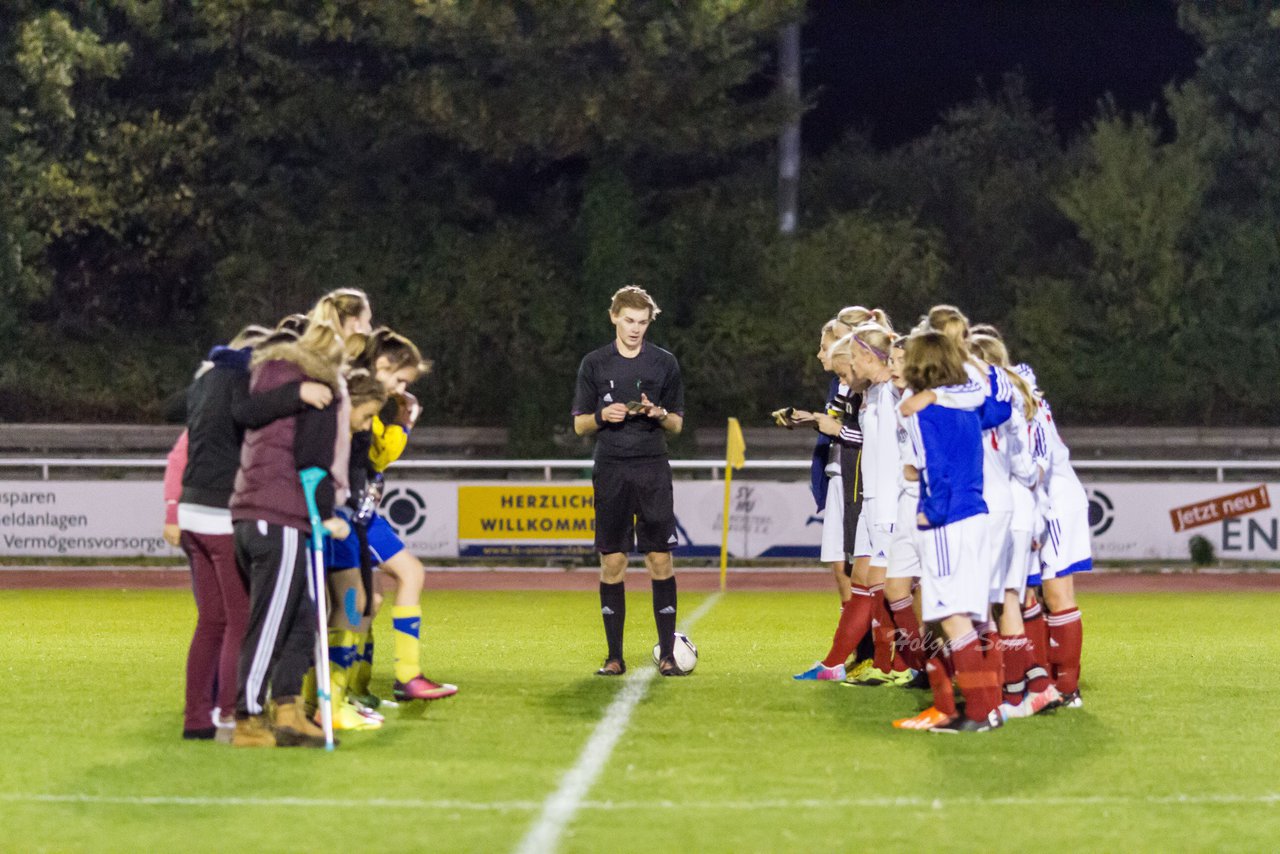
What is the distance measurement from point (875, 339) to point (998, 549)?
159cm

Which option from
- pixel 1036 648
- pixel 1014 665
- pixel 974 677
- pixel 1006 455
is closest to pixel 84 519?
pixel 1036 648

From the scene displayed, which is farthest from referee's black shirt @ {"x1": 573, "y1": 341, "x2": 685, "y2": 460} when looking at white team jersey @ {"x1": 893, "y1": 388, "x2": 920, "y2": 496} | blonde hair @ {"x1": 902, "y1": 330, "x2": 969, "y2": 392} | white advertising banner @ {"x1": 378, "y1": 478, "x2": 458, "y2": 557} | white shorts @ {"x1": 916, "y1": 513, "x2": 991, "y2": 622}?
white advertising banner @ {"x1": 378, "y1": 478, "x2": 458, "y2": 557}

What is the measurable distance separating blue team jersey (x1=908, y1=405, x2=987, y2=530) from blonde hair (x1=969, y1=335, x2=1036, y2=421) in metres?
0.48

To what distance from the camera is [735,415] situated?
1177 inches

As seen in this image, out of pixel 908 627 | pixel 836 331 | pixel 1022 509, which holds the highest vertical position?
pixel 836 331

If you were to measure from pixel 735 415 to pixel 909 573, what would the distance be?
71.5 ft

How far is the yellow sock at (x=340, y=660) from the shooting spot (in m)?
7.46

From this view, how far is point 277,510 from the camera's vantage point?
6.68 metres

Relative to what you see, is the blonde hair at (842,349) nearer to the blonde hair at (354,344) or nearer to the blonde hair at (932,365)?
the blonde hair at (932,365)

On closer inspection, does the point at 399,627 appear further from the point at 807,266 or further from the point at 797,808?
the point at 807,266

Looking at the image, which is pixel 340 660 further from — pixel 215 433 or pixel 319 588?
pixel 215 433

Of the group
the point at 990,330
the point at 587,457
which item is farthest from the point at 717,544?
the point at 990,330

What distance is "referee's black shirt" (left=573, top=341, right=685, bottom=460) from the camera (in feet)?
29.7

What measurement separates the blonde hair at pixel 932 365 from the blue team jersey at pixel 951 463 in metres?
0.12
